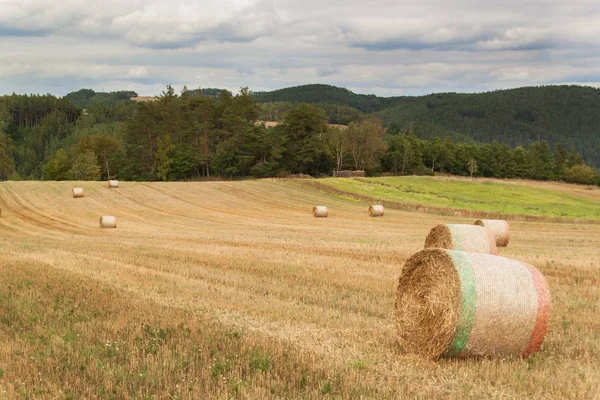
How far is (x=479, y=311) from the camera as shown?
348 inches

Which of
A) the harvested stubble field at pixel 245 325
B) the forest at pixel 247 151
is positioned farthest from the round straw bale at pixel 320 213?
the forest at pixel 247 151

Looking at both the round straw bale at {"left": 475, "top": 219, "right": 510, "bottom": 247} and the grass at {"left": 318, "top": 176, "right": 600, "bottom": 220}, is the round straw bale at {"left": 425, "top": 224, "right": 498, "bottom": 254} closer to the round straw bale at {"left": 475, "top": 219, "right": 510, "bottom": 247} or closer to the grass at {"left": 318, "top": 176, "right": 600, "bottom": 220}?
the round straw bale at {"left": 475, "top": 219, "right": 510, "bottom": 247}

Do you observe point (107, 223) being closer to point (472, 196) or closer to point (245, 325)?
point (245, 325)

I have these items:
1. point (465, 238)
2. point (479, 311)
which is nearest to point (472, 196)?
point (465, 238)

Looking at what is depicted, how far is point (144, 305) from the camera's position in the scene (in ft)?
40.0

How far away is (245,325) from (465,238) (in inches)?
396

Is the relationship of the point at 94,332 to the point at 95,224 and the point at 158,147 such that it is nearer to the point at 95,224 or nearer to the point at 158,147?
the point at 95,224

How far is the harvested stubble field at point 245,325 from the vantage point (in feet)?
25.6

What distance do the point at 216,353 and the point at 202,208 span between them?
1537 inches

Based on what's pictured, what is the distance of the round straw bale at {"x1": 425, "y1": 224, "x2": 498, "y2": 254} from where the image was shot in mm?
18359

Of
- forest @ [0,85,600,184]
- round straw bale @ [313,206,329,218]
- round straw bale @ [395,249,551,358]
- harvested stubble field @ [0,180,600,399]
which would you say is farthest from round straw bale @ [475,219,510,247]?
forest @ [0,85,600,184]

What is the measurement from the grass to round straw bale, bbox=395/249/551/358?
3837 centimetres

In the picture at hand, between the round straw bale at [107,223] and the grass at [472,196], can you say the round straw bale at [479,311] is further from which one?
the grass at [472,196]

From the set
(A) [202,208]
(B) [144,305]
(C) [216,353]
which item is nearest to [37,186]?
(A) [202,208]
